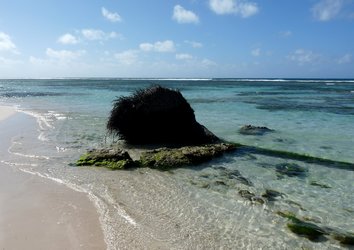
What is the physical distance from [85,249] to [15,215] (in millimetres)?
1827

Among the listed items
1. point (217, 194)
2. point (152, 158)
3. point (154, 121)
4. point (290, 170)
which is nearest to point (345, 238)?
point (217, 194)

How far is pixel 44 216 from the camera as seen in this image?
6.07m

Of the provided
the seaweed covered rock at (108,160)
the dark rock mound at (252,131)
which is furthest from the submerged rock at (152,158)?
the dark rock mound at (252,131)

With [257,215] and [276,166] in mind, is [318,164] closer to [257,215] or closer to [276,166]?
[276,166]

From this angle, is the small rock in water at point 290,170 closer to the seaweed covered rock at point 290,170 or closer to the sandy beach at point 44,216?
the seaweed covered rock at point 290,170

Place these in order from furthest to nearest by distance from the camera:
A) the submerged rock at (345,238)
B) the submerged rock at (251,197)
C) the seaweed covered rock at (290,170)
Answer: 1. the seaweed covered rock at (290,170)
2. the submerged rock at (251,197)
3. the submerged rock at (345,238)

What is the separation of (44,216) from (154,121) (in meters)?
6.54

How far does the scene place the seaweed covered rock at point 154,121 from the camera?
39.9 feet

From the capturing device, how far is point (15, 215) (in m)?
6.10

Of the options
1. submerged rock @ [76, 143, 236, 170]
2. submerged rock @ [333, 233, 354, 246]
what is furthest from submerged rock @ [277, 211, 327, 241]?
submerged rock @ [76, 143, 236, 170]

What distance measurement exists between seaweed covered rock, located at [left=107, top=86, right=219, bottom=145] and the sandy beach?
14.1 feet

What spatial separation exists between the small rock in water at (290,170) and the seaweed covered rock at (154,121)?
325cm

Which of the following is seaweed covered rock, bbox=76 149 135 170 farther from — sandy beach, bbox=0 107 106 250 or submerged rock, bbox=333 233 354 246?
submerged rock, bbox=333 233 354 246

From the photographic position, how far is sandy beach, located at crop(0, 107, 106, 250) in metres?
5.17
